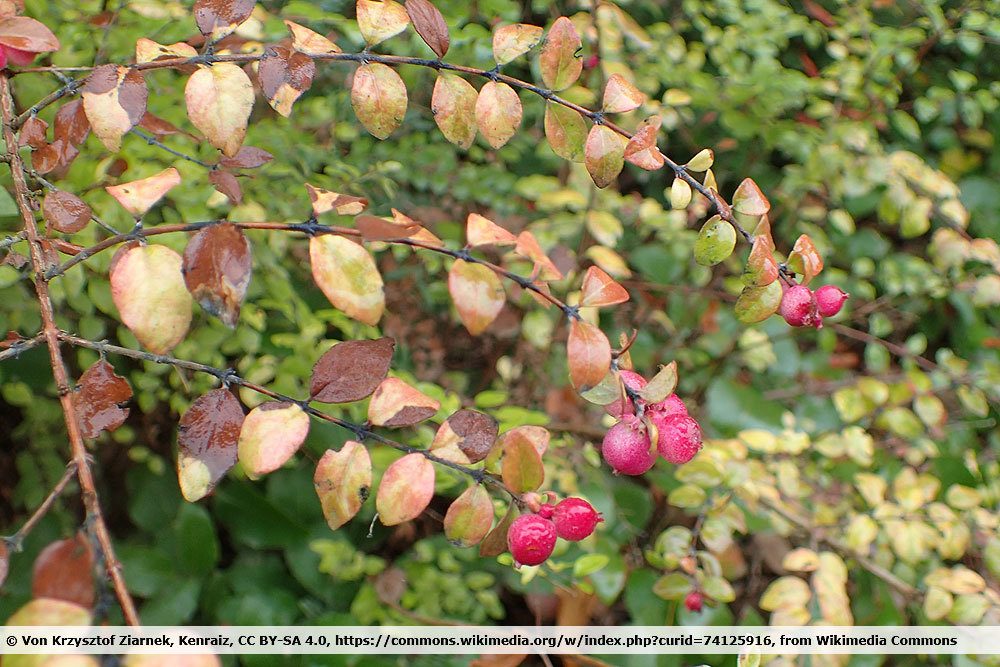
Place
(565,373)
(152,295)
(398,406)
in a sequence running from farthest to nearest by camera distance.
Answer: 1. (565,373)
2. (398,406)
3. (152,295)

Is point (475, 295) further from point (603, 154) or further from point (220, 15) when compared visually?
point (220, 15)

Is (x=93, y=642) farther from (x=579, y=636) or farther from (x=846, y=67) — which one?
(x=846, y=67)

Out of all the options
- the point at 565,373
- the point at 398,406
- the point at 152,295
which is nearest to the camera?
the point at 152,295

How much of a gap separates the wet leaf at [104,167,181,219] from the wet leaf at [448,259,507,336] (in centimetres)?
18

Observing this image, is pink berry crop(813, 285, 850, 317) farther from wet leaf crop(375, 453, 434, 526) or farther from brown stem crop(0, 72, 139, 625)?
brown stem crop(0, 72, 139, 625)

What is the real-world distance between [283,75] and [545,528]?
360 mm

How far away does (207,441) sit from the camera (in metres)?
0.49

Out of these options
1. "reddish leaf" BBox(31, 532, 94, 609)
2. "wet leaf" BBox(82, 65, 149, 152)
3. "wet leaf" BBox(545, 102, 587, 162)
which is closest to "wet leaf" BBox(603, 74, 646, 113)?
"wet leaf" BBox(545, 102, 587, 162)

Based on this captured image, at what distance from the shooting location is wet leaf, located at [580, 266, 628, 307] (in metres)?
0.54

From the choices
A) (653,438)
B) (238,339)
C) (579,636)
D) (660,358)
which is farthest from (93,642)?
(660,358)

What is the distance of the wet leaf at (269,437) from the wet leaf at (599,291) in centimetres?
21

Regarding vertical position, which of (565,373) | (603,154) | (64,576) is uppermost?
(603,154)

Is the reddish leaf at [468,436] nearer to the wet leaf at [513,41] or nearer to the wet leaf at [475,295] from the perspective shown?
the wet leaf at [475,295]

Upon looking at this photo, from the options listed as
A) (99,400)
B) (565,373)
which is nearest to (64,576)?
(99,400)
